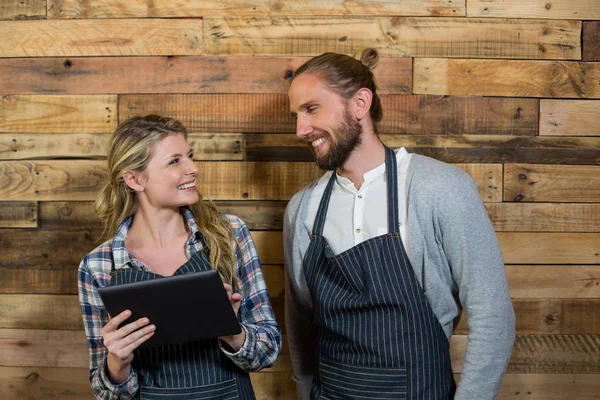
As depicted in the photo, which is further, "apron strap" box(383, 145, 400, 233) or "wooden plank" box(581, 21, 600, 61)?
"wooden plank" box(581, 21, 600, 61)

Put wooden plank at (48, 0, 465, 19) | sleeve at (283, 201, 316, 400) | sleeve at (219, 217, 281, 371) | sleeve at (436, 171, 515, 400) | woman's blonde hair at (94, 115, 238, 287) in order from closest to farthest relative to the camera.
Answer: sleeve at (436, 171, 515, 400) < sleeve at (219, 217, 281, 371) < woman's blonde hair at (94, 115, 238, 287) < sleeve at (283, 201, 316, 400) < wooden plank at (48, 0, 465, 19)

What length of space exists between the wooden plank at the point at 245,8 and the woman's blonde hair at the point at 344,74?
1.26 ft

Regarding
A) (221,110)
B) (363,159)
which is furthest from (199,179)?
(363,159)

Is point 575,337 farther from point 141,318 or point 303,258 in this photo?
point 141,318

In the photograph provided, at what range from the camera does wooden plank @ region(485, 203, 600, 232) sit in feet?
7.17

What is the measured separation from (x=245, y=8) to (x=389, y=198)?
963mm

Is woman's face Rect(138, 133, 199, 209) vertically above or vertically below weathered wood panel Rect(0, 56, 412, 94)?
below

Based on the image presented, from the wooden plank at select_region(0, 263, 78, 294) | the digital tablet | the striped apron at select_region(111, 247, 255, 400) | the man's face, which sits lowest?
the striped apron at select_region(111, 247, 255, 400)

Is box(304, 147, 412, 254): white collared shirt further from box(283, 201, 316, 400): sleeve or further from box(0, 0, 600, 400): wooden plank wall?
box(0, 0, 600, 400): wooden plank wall

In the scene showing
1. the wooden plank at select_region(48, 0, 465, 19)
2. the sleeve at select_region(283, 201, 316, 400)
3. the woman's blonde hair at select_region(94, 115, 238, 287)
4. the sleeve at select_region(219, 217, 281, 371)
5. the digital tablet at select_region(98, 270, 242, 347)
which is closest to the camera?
the digital tablet at select_region(98, 270, 242, 347)

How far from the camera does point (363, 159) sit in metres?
1.77

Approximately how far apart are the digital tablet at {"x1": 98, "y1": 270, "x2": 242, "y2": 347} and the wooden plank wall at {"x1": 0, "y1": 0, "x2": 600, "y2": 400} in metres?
0.76

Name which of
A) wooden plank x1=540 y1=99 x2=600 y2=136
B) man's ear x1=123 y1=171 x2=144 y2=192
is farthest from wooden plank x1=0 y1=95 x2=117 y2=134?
wooden plank x1=540 y1=99 x2=600 y2=136

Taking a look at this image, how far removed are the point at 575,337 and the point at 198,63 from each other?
1699 millimetres
